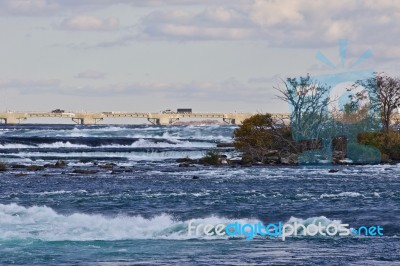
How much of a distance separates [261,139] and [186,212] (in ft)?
123

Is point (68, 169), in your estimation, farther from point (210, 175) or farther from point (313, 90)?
point (313, 90)

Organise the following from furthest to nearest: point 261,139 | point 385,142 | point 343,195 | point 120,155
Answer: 1. point 120,155
2. point 385,142
3. point 261,139
4. point 343,195

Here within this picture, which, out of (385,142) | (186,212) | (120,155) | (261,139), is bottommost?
(186,212)

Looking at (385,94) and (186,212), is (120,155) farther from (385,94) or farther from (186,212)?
(186,212)

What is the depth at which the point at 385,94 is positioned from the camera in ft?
268

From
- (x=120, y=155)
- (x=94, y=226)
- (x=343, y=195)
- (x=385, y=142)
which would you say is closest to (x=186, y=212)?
(x=94, y=226)

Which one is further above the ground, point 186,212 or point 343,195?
point 343,195

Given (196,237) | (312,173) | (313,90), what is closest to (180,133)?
(313,90)

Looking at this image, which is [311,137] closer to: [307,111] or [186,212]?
[307,111]

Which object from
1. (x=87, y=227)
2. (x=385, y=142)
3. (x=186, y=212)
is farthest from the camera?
(x=385, y=142)

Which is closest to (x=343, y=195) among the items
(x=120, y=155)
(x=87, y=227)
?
(x=87, y=227)

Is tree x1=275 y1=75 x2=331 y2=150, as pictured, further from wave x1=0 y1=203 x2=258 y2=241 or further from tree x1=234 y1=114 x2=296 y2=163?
wave x1=0 y1=203 x2=258 y2=241

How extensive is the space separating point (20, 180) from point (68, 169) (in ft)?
40.0

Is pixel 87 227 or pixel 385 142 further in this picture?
pixel 385 142
